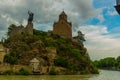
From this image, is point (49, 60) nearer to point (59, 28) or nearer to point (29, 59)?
point (29, 59)

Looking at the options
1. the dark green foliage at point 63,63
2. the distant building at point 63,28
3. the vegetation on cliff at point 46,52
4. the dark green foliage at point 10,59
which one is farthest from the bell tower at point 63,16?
the dark green foliage at point 10,59

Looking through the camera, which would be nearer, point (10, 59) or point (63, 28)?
point (10, 59)

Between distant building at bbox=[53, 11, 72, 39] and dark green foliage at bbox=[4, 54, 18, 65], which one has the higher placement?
distant building at bbox=[53, 11, 72, 39]

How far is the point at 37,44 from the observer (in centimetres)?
8444

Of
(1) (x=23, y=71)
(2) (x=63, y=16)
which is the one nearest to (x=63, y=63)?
(1) (x=23, y=71)

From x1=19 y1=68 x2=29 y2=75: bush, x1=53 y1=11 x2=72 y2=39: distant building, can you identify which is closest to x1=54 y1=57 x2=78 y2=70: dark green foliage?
x1=19 y1=68 x2=29 y2=75: bush

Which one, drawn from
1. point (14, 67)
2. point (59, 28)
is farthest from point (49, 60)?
point (59, 28)

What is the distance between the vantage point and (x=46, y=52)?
3332 inches

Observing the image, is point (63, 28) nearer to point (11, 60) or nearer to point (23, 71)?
point (11, 60)

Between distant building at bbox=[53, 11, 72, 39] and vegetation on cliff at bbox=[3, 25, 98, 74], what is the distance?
9067mm

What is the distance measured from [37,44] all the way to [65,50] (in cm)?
1282

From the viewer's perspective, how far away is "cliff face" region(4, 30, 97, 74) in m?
81.2

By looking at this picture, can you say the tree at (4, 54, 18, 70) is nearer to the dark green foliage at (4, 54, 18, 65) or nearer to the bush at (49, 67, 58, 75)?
the dark green foliage at (4, 54, 18, 65)

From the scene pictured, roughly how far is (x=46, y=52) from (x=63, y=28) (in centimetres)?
2983
